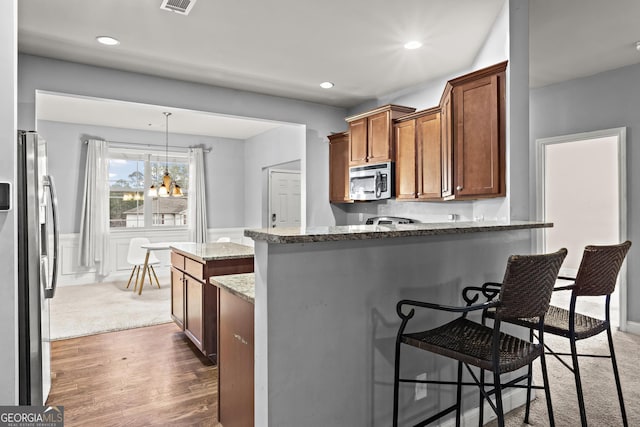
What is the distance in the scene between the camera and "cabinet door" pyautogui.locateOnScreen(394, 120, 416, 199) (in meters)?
4.21

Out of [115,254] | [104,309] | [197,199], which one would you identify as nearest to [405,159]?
[104,309]

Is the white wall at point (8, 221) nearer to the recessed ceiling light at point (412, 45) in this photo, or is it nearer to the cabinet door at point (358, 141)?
the recessed ceiling light at point (412, 45)

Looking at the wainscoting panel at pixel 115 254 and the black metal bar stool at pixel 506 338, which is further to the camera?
the wainscoting panel at pixel 115 254

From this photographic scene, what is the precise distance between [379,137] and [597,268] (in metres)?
3.05

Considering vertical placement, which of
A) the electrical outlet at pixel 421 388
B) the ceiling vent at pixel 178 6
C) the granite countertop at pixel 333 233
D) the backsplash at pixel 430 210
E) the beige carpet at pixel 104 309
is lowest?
the beige carpet at pixel 104 309

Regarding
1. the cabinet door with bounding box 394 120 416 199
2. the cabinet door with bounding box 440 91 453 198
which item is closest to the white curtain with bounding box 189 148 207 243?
the cabinet door with bounding box 394 120 416 199

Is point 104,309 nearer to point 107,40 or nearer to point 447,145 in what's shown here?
point 107,40

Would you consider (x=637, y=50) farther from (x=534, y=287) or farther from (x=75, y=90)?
(x=75, y=90)

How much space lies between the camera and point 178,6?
2697 millimetres

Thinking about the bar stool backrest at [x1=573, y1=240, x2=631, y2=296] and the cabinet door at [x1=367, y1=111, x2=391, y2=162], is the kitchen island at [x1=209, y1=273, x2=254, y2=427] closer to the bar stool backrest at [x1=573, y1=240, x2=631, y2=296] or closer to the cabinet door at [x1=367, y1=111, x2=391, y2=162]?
the bar stool backrest at [x1=573, y1=240, x2=631, y2=296]

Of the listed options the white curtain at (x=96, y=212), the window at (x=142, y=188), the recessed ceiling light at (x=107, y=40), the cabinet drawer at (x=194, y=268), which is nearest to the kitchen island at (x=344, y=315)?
the cabinet drawer at (x=194, y=268)

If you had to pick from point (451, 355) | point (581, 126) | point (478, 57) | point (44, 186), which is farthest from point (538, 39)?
point (44, 186)

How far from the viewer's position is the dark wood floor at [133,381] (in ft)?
7.65

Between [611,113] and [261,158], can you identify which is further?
[261,158]
